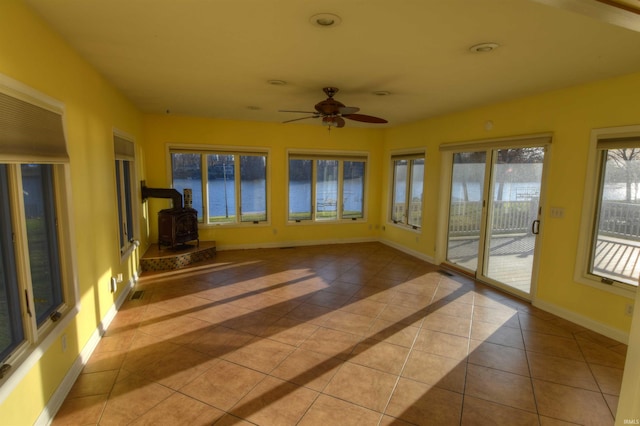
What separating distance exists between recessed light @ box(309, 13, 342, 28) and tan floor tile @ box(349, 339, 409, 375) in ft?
8.45

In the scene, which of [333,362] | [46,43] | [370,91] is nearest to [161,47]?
[46,43]

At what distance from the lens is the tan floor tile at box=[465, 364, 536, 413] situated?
2287 millimetres

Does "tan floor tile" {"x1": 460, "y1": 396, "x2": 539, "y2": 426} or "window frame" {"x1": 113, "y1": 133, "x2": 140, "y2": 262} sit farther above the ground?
"window frame" {"x1": 113, "y1": 133, "x2": 140, "y2": 262}

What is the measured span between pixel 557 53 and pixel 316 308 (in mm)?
3262

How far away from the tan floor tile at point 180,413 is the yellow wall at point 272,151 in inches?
162

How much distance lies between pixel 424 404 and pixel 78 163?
3.17 metres

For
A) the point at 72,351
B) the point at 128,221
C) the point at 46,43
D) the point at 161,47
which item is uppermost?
the point at 161,47

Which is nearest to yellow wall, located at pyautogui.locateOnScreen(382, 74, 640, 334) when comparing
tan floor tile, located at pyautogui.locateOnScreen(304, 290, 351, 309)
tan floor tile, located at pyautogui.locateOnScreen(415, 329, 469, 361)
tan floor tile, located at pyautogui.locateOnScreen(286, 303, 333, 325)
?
tan floor tile, located at pyautogui.locateOnScreen(415, 329, 469, 361)

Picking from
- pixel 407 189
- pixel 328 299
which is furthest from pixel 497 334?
pixel 407 189

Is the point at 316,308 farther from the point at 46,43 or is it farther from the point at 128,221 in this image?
the point at 46,43

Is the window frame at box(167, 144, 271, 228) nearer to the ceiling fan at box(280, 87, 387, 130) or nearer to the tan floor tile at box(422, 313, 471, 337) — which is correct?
the ceiling fan at box(280, 87, 387, 130)

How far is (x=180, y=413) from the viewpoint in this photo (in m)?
2.12

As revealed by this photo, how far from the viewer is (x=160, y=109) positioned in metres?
5.10

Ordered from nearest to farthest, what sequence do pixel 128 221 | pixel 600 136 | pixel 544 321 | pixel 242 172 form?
pixel 600 136
pixel 544 321
pixel 128 221
pixel 242 172
